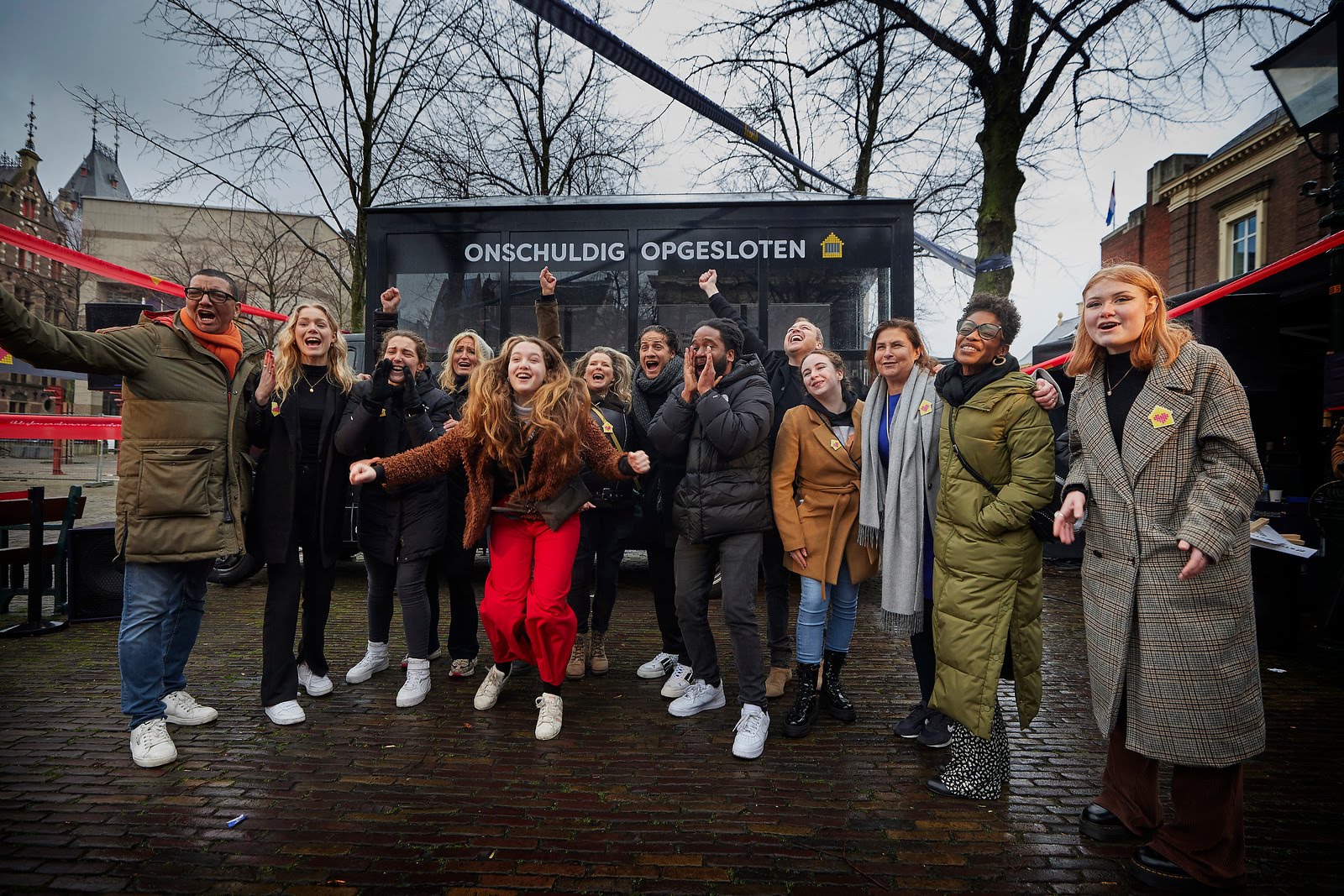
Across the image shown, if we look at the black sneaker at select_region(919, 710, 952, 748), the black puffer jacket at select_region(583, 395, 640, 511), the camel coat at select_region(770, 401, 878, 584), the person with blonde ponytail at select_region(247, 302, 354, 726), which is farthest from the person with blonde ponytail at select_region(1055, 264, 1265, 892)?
the person with blonde ponytail at select_region(247, 302, 354, 726)

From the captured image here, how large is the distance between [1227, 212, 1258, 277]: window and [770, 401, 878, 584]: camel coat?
24.4 m

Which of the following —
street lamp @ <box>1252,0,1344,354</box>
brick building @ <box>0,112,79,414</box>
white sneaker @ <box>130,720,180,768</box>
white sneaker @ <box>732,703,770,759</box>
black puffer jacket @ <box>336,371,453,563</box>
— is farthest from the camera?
brick building @ <box>0,112,79,414</box>

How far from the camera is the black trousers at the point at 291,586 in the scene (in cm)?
362

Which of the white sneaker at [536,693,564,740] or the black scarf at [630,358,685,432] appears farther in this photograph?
the black scarf at [630,358,685,432]

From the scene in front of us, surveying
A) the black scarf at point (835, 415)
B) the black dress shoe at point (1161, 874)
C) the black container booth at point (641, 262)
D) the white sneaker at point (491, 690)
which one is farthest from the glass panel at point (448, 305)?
the black dress shoe at point (1161, 874)

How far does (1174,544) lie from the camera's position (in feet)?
7.59

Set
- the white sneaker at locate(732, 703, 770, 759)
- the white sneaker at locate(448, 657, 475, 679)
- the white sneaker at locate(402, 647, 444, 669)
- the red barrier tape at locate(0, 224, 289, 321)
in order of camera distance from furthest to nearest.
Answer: the red barrier tape at locate(0, 224, 289, 321) → the white sneaker at locate(402, 647, 444, 669) → the white sneaker at locate(448, 657, 475, 679) → the white sneaker at locate(732, 703, 770, 759)

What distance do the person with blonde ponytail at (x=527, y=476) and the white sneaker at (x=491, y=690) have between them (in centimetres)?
27

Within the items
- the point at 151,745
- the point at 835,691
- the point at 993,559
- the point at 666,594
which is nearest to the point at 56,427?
the point at 151,745

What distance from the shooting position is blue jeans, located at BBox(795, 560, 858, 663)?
347cm

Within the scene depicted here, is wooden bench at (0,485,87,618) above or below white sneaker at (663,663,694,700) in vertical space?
above

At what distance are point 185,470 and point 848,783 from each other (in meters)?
3.29

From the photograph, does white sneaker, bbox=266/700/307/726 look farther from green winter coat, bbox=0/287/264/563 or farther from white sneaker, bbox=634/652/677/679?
white sneaker, bbox=634/652/677/679

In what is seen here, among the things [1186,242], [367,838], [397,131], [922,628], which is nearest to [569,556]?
[367,838]
